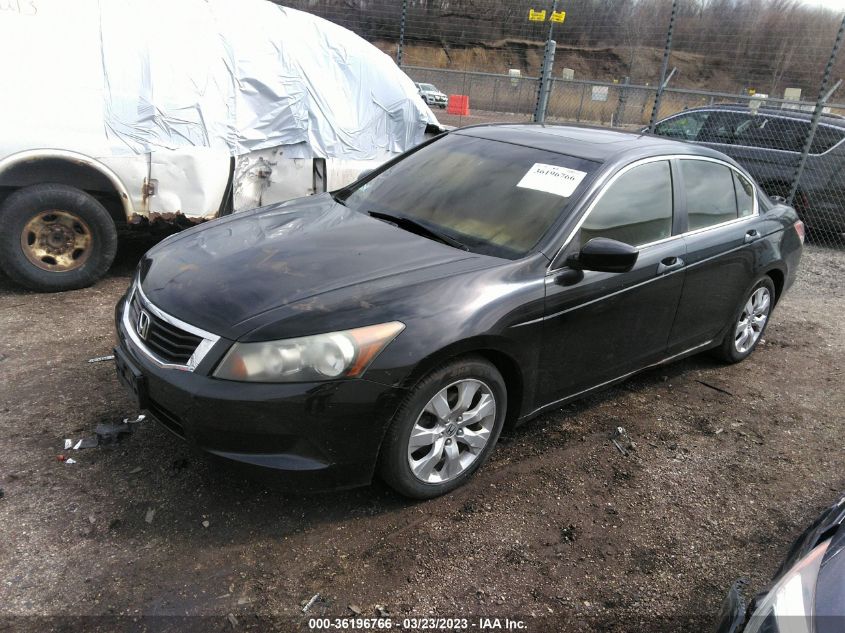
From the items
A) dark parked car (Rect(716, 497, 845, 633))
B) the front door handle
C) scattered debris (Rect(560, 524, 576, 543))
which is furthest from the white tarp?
dark parked car (Rect(716, 497, 845, 633))

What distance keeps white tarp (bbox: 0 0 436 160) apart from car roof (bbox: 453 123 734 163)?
7.38 ft

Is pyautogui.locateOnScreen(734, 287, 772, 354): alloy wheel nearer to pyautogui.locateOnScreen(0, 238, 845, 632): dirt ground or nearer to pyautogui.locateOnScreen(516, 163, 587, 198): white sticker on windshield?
pyautogui.locateOnScreen(0, 238, 845, 632): dirt ground

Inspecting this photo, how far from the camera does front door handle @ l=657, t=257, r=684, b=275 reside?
3.62 m

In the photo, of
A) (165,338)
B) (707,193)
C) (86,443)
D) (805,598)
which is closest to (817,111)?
(707,193)

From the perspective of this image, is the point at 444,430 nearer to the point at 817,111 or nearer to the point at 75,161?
the point at 75,161

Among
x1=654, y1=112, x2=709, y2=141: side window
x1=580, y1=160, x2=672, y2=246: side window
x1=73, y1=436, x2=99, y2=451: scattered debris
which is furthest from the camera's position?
x1=654, y1=112, x2=709, y2=141: side window

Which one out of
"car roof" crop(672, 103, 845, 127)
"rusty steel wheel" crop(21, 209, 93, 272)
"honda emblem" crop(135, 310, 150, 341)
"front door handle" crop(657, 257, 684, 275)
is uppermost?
"car roof" crop(672, 103, 845, 127)

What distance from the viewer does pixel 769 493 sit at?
333cm

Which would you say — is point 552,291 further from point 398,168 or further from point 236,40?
point 236,40

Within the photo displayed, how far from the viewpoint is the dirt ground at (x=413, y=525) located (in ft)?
7.88

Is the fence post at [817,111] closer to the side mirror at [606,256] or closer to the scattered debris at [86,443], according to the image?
the side mirror at [606,256]

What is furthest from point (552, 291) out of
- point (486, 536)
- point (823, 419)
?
point (823, 419)

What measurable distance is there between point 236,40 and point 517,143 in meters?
3.09

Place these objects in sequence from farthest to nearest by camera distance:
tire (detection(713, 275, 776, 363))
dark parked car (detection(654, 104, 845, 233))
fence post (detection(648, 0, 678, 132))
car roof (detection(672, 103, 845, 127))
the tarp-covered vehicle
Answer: car roof (detection(672, 103, 845, 127)), fence post (detection(648, 0, 678, 132)), dark parked car (detection(654, 104, 845, 233)), the tarp-covered vehicle, tire (detection(713, 275, 776, 363))
